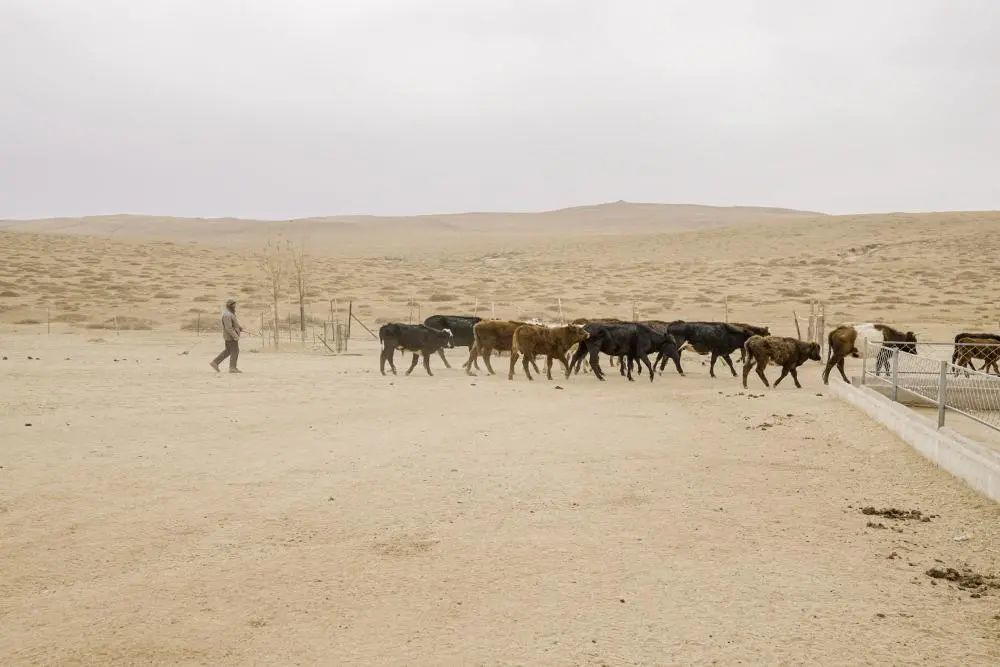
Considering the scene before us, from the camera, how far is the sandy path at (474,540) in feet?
14.7

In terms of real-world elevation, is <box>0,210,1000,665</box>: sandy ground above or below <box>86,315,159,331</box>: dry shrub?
above

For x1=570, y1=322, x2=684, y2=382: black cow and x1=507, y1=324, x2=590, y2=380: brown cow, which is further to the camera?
x1=570, y1=322, x2=684, y2=382: black cow

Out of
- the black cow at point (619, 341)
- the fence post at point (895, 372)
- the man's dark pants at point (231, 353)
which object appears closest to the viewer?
the fence post at point (895, 372)

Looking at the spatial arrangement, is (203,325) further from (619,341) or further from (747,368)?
(747,368)

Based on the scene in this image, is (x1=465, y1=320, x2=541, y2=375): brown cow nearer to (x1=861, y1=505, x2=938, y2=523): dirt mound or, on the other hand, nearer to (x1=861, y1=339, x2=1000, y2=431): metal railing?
(x1=861, y1=339, x2=1000, y2=431): metal railing

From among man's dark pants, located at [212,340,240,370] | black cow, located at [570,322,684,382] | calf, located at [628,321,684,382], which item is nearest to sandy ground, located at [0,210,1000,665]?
man's dark pants, located at [212,340,240,370]

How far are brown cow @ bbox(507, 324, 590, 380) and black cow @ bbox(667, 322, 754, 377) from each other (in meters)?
2.42

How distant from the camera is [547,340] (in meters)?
16.7

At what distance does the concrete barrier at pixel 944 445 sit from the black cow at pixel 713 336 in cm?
620

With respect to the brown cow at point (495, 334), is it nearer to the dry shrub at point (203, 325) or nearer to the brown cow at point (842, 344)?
the brown cow at point (842, 344)

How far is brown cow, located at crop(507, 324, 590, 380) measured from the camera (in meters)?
16.7

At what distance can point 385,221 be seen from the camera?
156 meters

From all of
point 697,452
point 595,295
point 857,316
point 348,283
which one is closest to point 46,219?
point 348,283

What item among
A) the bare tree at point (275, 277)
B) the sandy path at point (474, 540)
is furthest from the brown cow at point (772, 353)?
the bare tree at point (275, 277)
